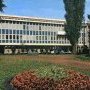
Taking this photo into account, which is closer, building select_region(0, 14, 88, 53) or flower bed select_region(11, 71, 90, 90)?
flower bed select_region(11, 71, 90, 90)

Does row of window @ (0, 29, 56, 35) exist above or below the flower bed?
above

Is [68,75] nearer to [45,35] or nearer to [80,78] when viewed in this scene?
[80,78]

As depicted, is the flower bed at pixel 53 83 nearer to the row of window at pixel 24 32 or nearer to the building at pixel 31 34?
the building at pixel 31 34

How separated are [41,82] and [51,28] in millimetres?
127860

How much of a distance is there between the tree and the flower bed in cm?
6580

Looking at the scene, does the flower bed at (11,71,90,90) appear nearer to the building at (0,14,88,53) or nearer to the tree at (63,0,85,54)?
the tree at (63,0,85,54)

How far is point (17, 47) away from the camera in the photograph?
12619 centimetres

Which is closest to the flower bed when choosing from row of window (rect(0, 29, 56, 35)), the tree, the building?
the tree

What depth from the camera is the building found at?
12518cm

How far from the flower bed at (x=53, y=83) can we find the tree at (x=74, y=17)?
65.8m

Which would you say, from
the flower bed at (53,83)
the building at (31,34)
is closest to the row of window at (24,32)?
the building at (31,34)

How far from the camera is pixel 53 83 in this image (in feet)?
39.1

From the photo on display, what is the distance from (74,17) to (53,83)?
223 ft

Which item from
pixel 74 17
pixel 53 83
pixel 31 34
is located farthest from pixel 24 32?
pixel 53 83
